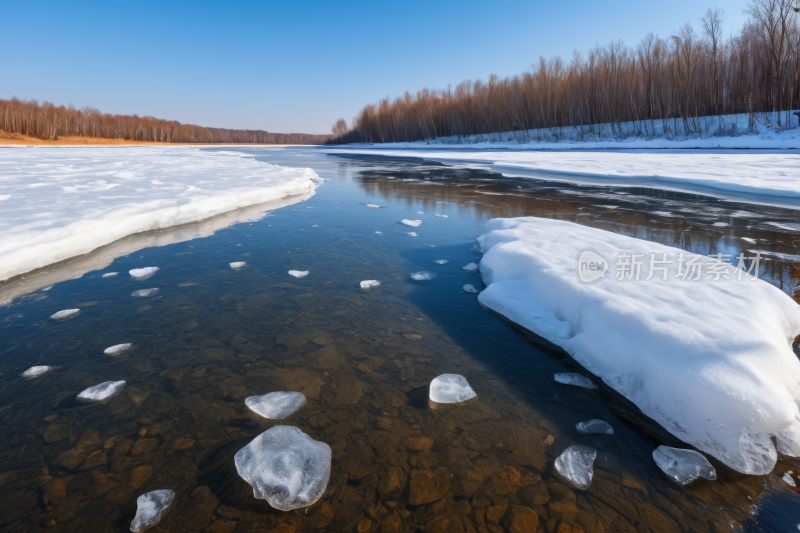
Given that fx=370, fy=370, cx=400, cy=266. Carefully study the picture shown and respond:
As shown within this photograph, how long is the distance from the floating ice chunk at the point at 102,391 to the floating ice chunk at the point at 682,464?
2557mm

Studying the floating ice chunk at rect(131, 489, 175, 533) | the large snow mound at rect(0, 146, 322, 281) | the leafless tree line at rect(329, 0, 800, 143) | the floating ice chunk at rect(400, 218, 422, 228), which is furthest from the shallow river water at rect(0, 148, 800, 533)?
A: the leafless tree line at rect(329, 0, 800, 143)

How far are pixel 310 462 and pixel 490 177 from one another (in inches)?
438

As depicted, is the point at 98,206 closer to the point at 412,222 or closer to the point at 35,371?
the point at 35,371

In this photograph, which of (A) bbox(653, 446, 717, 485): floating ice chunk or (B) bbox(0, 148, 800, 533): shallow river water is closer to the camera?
(B) bbox(0, 148, 800, 533): shallow river water

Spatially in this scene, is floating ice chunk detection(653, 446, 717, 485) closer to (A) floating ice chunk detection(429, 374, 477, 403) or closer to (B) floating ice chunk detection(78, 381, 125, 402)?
(A) floating ice chunk detection(429, 374, 477, 403)

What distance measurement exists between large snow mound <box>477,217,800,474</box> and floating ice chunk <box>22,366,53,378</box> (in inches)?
110

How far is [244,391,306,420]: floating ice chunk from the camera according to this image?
5.81 feet

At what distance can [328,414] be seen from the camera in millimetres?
1762

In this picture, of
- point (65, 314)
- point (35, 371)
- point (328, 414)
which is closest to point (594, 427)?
point (328, 414)

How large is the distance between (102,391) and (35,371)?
0.51 m

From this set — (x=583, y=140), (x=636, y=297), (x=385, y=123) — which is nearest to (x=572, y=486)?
(x=636, y=297)

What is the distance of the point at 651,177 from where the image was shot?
9805 mm

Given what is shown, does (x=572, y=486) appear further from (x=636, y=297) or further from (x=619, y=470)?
(x=636, y=297)

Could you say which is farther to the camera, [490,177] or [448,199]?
[490,177]
